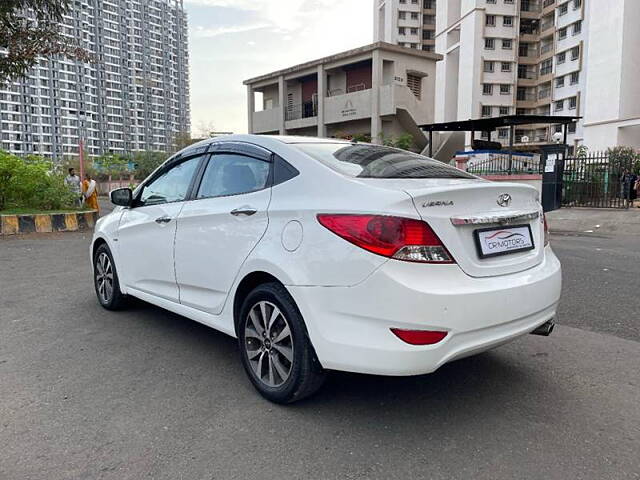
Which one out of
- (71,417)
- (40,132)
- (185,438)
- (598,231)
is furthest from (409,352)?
(40,132)

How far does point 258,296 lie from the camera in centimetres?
304

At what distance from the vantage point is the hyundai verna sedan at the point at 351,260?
2502 mm

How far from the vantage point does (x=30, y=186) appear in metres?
13.0

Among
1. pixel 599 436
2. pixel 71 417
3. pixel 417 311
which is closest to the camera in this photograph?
pixel 417 311

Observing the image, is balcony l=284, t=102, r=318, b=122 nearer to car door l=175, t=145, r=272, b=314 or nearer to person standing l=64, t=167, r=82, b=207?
person standing l=64, t=167, r=82, b=207

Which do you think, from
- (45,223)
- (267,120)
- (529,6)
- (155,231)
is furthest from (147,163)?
(155,231)

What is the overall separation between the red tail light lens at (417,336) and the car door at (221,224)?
1.02 m

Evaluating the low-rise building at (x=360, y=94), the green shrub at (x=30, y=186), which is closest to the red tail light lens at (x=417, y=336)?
the green shrub at (x=30, y=186)

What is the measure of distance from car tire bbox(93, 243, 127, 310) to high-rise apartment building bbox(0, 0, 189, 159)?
118934mm

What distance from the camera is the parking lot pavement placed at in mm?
2393

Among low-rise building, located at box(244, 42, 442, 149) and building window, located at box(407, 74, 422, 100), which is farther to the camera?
building window, located at box(407, 74, 422, 100)

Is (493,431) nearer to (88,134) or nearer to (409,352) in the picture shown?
(409,352)

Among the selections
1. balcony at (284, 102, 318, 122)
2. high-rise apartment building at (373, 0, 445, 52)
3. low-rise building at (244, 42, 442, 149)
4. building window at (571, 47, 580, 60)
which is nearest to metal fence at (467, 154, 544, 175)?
low-rise building at (244, 42, 442, 149)

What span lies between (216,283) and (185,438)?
1045mm
